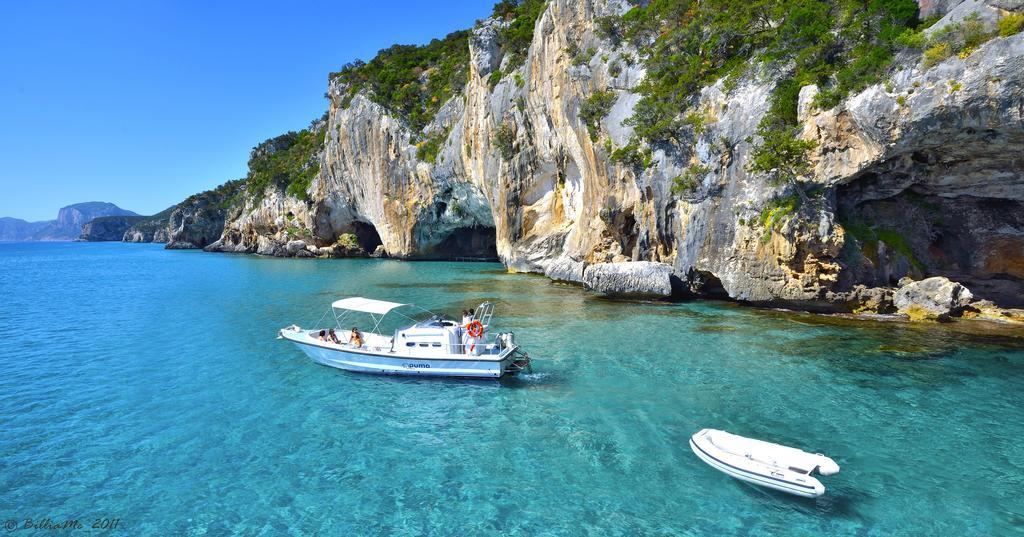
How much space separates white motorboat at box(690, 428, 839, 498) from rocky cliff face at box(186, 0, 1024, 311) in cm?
1494

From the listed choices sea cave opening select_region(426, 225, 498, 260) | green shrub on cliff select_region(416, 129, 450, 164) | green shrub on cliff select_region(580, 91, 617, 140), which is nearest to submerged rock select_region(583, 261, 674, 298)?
green shrub on cliff select_region(580, 91, 617, 140)

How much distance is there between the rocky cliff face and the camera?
18.3 meters

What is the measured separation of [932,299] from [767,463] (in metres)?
17.2

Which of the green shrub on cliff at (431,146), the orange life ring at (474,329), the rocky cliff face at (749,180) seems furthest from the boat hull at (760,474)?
the green shrub on cliff at (431,146)

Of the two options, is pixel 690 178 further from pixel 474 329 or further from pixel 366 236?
pixel 366 236

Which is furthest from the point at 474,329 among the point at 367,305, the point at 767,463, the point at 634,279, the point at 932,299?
the point at 932,299

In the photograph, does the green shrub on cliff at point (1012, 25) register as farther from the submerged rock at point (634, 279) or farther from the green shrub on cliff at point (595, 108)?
the green shrub on cliff at point (595, 108)

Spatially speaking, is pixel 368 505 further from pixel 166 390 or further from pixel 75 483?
pixel 166 390

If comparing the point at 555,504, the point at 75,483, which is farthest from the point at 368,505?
the point at 75,483

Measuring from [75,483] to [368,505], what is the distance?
5.74 m

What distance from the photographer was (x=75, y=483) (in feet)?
31.4

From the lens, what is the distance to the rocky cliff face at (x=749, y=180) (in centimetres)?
1827

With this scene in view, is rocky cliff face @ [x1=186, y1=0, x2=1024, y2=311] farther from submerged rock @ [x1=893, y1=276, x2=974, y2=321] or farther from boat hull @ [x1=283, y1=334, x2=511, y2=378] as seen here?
boat hull @ [x1=283, y1=334, x2=511, y2=378]

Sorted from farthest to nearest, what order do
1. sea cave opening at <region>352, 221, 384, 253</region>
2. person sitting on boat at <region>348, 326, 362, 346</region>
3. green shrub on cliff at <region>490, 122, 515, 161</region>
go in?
sea cave opening at <region>352, 221, 384, 253</region> < green shrub on cliff at <region>490, 122, 515, 161</region> < person sitting on boat at <region>348, 326, 362, 346</region>
